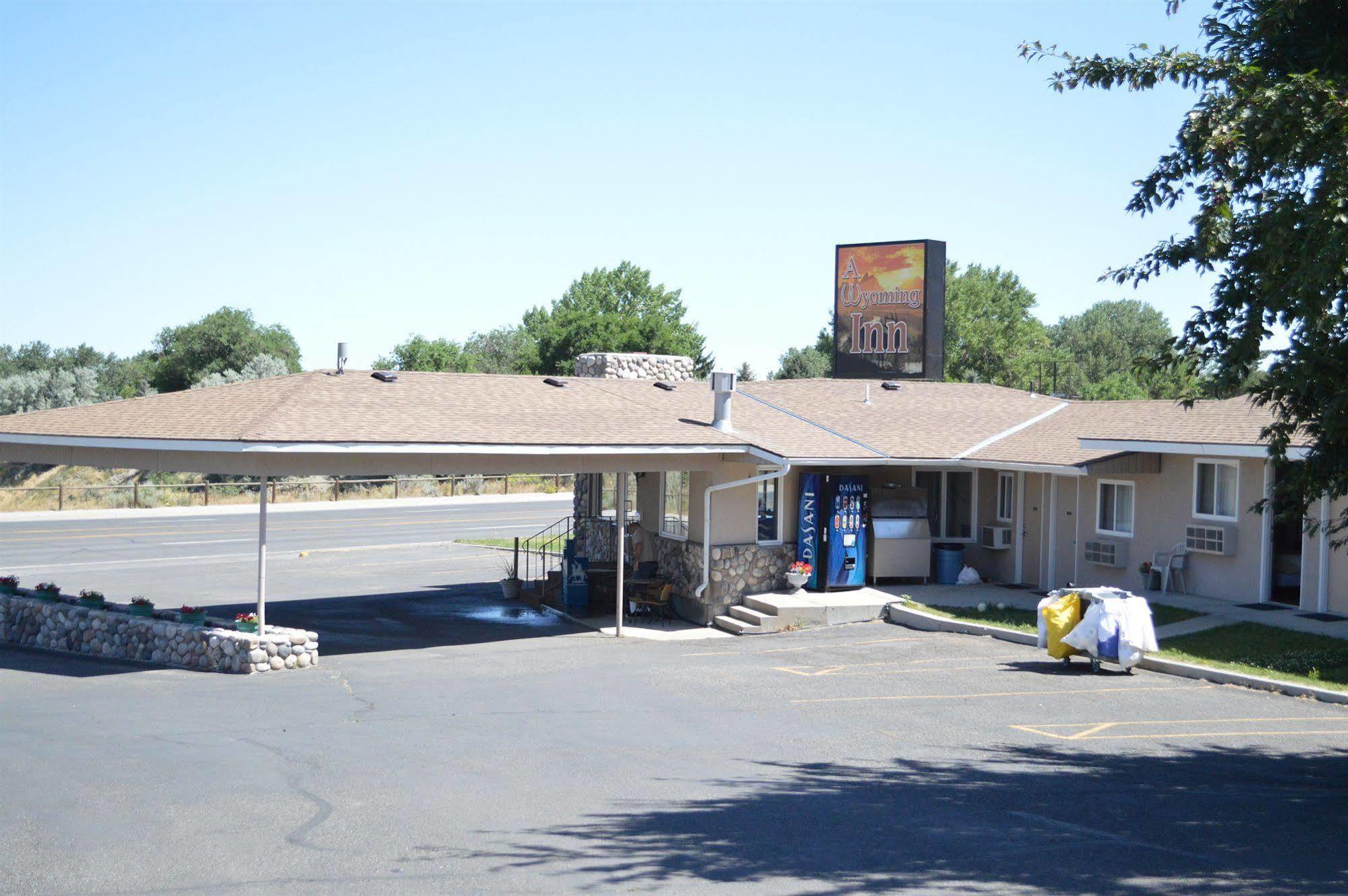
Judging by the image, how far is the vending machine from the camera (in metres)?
22.1

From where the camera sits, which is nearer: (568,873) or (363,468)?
(568,873)

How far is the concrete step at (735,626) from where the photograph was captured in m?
20.2

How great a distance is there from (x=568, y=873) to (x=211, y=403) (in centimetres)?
1258

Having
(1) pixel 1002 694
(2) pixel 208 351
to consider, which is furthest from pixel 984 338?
(1) pixel 1002 694

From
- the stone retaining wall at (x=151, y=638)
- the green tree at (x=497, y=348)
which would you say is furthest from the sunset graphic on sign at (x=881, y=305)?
the green tree at (x=497, y=348)

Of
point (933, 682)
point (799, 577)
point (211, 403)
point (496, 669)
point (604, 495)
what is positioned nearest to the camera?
point (933, 682)

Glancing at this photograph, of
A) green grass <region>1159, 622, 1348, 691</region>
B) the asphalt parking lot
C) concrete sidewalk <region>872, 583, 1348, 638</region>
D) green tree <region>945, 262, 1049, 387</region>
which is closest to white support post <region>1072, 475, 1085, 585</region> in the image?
concrete sidewalk <region>872, 583, 1348, 638</region>

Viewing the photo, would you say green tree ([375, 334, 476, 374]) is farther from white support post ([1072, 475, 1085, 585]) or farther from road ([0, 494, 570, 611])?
white support post ([1072, 475, 1085, 585])

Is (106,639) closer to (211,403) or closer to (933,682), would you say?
(211,403)

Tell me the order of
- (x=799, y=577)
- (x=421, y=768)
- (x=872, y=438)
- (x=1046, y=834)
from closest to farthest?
(x=1046, y=834) → (x=421, y=768) → (x=799, y=577) → (x=872, y=438)

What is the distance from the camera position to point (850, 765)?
1134 cm

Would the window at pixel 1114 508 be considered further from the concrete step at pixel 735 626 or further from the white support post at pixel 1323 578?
the concrete step at pixel 735 626

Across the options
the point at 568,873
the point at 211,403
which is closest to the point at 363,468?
the point at 211,403

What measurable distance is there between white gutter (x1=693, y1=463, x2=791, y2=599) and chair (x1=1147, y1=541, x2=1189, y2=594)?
22.0ft
